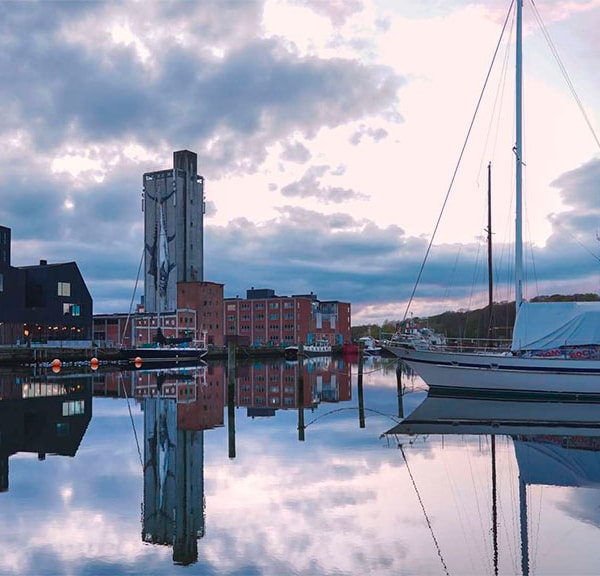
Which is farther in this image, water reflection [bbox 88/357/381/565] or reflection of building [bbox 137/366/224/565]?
water reflection [bbox 88/357/381/565]

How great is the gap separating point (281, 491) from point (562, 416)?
1923cm

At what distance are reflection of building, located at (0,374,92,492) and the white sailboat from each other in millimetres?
22225

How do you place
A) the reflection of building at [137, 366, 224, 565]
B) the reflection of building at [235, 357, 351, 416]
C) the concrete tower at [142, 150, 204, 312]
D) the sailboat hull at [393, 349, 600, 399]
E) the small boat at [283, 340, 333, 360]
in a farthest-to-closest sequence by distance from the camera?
the small boat at [283, 340, 333, 360] < the concrete tower at [142, 150, 204, 312] < the reflection of building at [235, 357, 351, 416] < the sailboat hull at [393, 349, 600, 399] < the reflection of building at [137, 366, 224, 565]

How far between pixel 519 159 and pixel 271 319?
121035 mm

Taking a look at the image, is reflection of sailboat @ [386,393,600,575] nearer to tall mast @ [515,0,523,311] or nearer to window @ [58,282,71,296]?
tall mast @ [515,0,523,311]

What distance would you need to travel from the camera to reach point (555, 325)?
35312 mm

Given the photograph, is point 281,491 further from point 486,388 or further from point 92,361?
point 92,361

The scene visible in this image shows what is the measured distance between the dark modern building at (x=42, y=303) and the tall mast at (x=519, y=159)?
68.1m

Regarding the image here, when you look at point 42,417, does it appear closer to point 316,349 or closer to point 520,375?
point 520,375

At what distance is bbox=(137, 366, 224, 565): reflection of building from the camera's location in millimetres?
12672

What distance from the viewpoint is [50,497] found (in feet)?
49.6

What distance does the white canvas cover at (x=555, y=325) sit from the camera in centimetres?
3484

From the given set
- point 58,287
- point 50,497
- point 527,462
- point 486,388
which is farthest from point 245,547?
point 58,287

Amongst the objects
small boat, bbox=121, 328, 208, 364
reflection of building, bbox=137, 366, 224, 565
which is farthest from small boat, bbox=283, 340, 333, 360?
reflection of building, bbox=137, 366, 224, 565
